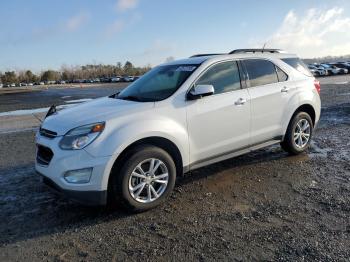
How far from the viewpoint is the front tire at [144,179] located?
14.4ft

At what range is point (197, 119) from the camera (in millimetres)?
5020

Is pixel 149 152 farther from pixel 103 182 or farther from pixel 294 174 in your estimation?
pixel 294 174

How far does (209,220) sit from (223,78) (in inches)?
84.4

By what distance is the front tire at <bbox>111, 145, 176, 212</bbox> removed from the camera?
4.39 meters

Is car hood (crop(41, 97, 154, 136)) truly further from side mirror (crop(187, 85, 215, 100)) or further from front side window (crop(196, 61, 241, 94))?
front side window (crop(196, 61, 241, 94))

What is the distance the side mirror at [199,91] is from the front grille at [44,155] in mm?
1858

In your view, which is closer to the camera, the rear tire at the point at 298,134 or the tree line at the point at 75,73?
the rear tire at the point at 298,134

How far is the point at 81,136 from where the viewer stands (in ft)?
14.0

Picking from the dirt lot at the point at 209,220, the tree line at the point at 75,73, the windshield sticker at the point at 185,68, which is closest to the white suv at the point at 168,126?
the windshield sticker at the point at 185,68

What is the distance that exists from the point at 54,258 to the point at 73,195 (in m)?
0.79

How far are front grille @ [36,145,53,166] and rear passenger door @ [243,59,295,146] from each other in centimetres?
291

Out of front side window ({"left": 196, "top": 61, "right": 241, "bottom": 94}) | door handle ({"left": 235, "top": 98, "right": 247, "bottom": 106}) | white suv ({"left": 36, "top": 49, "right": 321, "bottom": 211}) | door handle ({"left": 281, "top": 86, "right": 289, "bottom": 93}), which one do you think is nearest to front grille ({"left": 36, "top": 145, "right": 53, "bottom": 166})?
white suv ({"left": 36, "top": 49, "right": 321, "bottom": 211})

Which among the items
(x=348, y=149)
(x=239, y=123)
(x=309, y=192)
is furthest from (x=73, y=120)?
(x=348, y=149)

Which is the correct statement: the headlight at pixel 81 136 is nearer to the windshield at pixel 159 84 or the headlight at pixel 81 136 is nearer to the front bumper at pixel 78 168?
the front bumper at pixel 78 168
